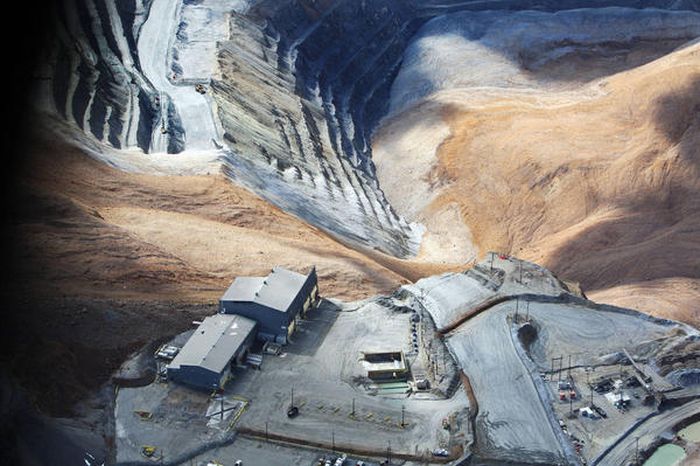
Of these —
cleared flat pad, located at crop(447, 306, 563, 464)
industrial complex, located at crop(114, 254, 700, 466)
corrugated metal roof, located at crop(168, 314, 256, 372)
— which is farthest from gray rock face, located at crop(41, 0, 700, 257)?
cleared flat pad, located at crop(447, 306, 563, 464)

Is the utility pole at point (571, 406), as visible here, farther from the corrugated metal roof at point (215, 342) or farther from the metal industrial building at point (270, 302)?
the corrugated metal roof at point (215, 342)

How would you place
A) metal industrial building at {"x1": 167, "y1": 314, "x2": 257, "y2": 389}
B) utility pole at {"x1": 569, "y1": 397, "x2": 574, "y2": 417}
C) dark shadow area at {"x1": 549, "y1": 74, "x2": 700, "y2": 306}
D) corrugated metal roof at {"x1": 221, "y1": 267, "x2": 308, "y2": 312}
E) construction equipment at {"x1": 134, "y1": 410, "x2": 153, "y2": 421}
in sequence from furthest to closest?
dark shadow area at {"x1": 549, "y1": 74, "x2": 700, "y2": 306}, corrugated metal roof at {"x1": 221, "y1": 267, "x2": 308, "y2": 312}, metal industrial building at {"x1": 167, "y1": 314, "x2": 257, "y2": 389}, utility pole at {"x1": 569, "y1": 397, "x2": 574, "y2": 417}, construction equipment at {"x1": 134, "y1": 410, "x2": 153, "y2": 421}

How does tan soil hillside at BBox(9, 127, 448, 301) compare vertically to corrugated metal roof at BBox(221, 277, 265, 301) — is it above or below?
above

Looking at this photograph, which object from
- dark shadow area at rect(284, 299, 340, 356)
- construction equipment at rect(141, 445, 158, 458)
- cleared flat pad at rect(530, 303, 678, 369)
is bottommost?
construction equipment at rect(141, 445, 158, 458)

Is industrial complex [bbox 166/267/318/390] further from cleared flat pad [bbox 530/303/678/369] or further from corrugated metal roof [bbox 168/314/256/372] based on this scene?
cleared flat pad [bbox 530/303/678/369]

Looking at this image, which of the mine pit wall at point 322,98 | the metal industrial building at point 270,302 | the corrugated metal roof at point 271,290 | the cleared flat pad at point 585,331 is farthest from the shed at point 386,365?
the mine pit wall at point 322,98

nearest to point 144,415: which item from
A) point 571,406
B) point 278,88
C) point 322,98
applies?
point 571,406

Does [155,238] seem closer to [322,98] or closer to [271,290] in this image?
[271,290]
